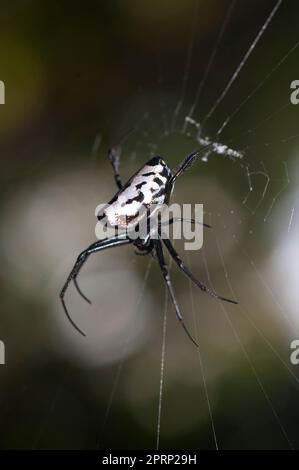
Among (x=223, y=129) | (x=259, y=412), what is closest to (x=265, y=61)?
(x=223, y=129)

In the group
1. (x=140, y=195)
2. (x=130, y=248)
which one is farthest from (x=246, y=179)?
(x=130, y=248)

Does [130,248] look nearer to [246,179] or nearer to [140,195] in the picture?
[246,179]

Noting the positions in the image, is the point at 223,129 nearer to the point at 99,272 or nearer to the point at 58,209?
the point at 99,272

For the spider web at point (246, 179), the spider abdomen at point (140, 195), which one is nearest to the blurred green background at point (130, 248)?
the spider web at point (246, 179)

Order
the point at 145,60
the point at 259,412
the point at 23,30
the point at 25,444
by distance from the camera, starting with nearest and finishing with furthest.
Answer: the point at 259,412 → the point at 25,444 → the point at 23,30 → the point at 145,60

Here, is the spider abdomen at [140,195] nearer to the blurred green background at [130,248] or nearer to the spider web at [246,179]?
the spider web at [246,179]

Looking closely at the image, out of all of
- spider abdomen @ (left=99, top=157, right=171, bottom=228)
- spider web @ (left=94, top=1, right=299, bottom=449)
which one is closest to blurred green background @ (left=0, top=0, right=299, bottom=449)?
spider web @ (left=94, top=1, right=299, bottom=449)
